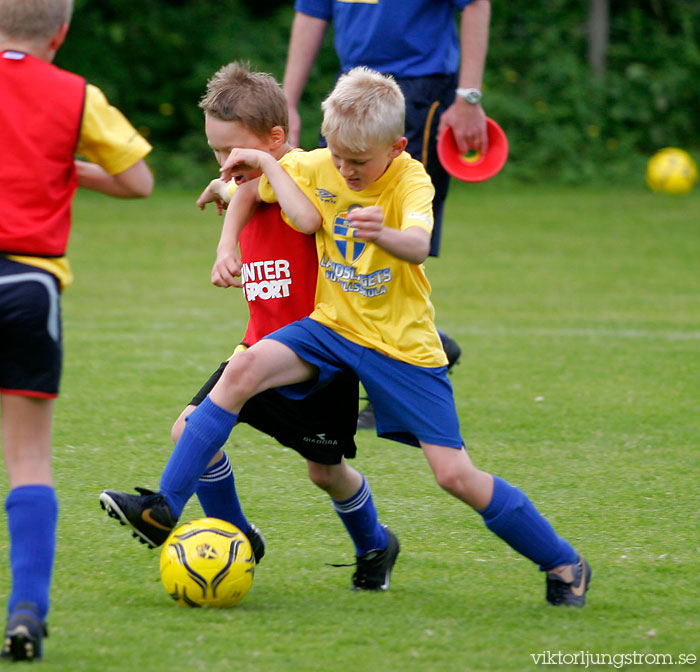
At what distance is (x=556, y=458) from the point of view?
5250 mm

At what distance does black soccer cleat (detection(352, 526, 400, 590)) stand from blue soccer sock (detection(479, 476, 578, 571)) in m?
0.41

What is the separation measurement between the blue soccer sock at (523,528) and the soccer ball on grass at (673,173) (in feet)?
42.2

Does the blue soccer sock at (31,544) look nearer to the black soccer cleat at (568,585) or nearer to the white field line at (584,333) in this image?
the black soccer cleat at (568,585)

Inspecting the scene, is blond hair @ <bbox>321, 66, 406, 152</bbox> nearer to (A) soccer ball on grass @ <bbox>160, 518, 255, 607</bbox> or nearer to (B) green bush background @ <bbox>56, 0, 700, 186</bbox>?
(A) soccer ball on grass @ <bbox>160, 518, 255, 607</bbox>

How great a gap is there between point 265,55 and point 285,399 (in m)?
14.2

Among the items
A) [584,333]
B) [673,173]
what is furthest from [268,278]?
Result: [673,173]

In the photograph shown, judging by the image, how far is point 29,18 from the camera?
2.94 metres

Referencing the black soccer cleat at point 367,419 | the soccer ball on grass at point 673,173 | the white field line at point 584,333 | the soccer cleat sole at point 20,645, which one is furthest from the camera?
the soccer ball on grass at point 673,173

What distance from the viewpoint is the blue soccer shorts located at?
344 cm

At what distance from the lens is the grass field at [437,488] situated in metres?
3.24

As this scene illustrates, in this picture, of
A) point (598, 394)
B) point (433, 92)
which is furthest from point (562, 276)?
point (433, 92)

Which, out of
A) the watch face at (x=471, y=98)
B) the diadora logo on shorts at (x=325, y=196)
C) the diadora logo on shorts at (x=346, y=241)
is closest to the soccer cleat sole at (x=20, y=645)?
the diadora logo on shorts at (x=346, y=241)

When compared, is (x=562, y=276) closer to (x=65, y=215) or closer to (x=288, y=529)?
(x=288, y=529)

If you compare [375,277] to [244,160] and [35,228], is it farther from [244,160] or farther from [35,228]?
[35,228]
